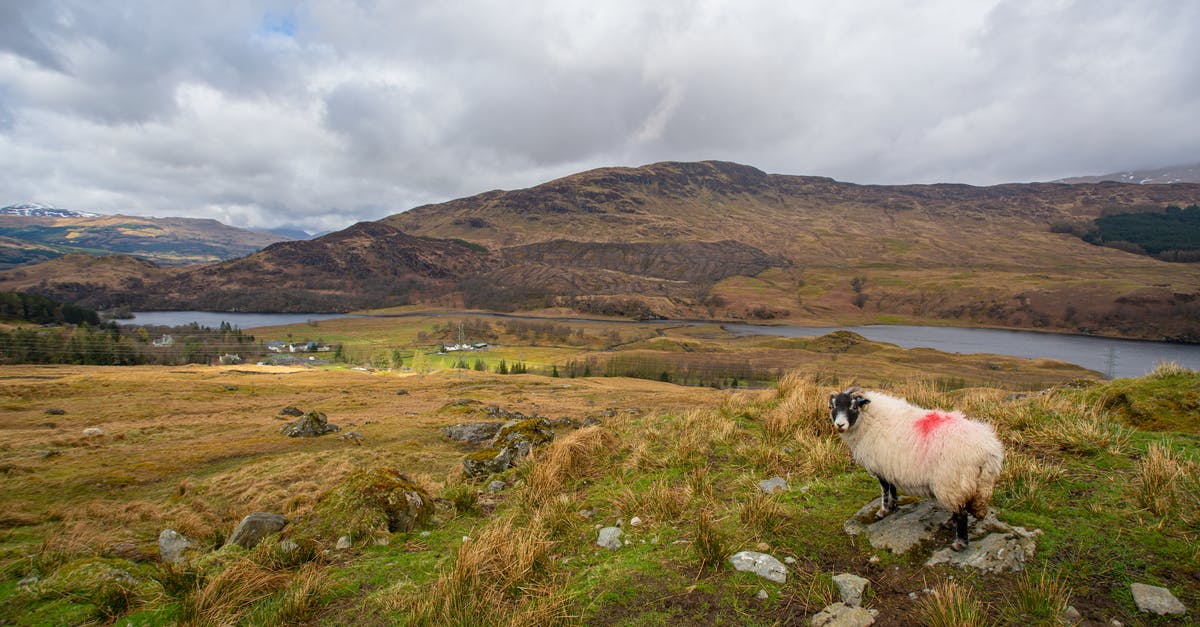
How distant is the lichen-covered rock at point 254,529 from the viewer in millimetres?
7526

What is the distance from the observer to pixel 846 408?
19.4ft

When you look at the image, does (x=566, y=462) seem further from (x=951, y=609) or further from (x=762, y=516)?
(x=951, y=609)

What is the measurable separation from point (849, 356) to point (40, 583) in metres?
122

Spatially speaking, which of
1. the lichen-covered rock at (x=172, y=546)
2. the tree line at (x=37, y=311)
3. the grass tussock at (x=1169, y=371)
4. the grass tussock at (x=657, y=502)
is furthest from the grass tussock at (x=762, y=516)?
the tree line at (x=37, y=311)

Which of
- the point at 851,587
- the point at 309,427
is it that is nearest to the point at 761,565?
the point at 851,587

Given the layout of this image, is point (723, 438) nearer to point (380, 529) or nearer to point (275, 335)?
point (380, 529)

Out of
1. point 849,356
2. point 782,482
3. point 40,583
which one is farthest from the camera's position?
point 849,356

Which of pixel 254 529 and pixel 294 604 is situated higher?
pixel 294 604

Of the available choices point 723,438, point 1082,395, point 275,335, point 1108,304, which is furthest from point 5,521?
point 1108,304

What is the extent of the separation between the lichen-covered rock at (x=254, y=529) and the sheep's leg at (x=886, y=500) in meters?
9.02

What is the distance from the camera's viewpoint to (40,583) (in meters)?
5.94

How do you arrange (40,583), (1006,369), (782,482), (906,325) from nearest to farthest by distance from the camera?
(40,583)
(782,482)
(1006,369)
(906,325)

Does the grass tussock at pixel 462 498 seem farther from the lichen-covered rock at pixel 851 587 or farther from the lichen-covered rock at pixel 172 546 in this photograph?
the lichen-covered rock at pixel 851 587

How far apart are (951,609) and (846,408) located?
8.69 ft
